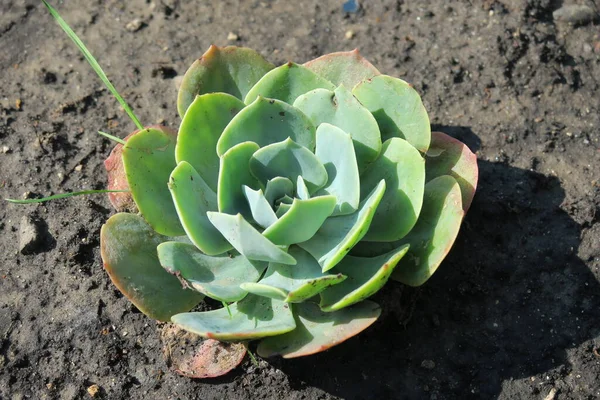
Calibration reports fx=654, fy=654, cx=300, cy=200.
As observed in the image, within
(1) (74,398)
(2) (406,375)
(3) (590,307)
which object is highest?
(3) (590,307)

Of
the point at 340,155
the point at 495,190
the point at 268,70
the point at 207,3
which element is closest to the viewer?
the point at 340,155

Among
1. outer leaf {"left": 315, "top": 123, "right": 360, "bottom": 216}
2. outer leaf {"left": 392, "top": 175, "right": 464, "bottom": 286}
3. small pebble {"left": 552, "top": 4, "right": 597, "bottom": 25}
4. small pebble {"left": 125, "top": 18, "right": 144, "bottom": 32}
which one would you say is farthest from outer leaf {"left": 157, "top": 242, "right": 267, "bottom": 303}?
small pebble {"left": 552, "top": 4, "right": 597, "bottom": 25}

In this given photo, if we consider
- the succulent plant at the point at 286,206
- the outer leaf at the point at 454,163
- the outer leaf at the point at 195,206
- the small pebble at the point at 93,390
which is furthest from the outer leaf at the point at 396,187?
the small pebble at the point at 93,390

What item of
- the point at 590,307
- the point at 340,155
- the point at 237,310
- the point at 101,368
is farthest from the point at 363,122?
the point at 101,368

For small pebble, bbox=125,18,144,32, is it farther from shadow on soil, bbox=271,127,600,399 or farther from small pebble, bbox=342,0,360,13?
shadow on soil, bbox=271,127,600,399

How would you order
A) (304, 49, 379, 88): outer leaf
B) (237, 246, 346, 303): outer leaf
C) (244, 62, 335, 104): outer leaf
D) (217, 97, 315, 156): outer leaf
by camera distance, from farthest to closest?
(304, 49, 379, 88): outer leaf
(244, 62, 335, 104): outer leaf
(217, 97, 315, 156): outer leaf
(237, 246, 346, 303): outer leaf

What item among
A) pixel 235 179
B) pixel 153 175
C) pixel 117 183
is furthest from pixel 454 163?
pixel 117 183

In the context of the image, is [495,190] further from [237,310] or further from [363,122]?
[237,310]
